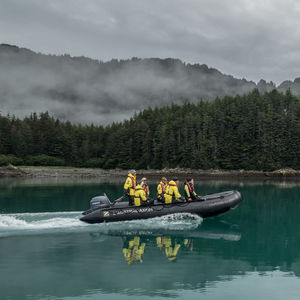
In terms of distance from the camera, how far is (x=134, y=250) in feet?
47.0

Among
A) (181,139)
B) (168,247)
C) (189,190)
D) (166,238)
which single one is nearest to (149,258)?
(168,247)

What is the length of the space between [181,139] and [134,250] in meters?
89.1

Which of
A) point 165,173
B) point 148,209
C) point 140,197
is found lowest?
point 165,173

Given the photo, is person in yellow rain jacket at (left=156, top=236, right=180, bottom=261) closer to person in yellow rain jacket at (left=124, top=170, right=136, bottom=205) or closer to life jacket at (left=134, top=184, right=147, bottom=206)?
life jacket at (left=134, top=184, right=147, bottom=206)

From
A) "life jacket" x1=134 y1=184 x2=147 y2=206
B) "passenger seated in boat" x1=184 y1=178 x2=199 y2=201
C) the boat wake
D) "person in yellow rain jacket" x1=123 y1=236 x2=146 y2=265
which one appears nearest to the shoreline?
"passenger seated in boat" x1=184 y1=178 x2=199 y2=201

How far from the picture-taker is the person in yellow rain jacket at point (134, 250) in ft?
43.0

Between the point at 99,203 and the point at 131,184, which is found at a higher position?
the point at 131,184

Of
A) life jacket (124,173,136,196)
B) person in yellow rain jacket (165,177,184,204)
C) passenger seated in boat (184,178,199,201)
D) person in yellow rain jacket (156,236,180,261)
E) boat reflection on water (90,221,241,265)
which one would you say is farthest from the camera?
passenger seated in boat (184,178,199,201)

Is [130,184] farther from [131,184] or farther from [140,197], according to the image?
[140,197]

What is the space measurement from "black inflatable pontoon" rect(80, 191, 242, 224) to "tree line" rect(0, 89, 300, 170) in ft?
234

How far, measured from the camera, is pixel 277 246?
15.4 meters

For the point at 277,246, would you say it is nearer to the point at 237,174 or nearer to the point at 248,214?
the point at 248,214

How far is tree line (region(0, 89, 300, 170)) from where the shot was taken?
90.4m

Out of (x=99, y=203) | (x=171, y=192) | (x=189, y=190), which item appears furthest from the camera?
(x=189, y=190)
